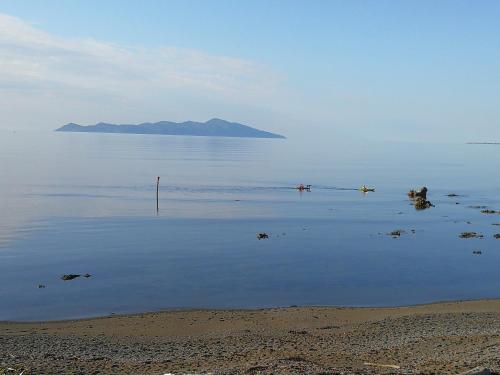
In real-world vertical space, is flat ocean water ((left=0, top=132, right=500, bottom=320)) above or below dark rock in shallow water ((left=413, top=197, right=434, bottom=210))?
below

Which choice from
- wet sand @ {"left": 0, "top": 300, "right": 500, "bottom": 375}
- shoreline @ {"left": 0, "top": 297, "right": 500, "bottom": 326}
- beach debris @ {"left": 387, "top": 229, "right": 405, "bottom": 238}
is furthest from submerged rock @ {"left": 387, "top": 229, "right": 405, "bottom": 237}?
wet sand @ {"left": 0, "top": 300, "right": 500, "bottom": 375}

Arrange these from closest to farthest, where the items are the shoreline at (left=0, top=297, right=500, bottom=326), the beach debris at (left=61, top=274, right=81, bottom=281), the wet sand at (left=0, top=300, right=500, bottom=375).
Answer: the wet sand at (left=0, top=300, right=500, bottom=375) → the shoreline at (left=0, top=297, right=500, bottom=326) → the beach debris at (left=61, top=274, right=81, bottom=281)

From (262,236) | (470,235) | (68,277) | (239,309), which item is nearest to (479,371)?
(239,309)

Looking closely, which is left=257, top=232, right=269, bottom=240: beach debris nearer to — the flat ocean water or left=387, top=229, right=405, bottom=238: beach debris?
the flat ocean water

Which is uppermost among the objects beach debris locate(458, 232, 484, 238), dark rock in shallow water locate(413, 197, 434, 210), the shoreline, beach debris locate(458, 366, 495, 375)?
beach debris locate(458, 366, 495, 375)

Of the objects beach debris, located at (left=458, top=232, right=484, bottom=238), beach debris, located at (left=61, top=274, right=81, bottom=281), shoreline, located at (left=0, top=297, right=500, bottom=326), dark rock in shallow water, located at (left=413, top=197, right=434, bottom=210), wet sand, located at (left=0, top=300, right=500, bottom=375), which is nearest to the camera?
wet sand, located at (left=0, top=300, right=500, bottom=375)

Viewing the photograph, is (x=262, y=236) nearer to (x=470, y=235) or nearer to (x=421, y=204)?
(x=470, y=235)

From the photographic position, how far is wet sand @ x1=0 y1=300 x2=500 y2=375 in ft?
47.3

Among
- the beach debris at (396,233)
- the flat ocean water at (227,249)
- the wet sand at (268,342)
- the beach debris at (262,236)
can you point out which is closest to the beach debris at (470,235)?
the flat ocean water at (227,249)

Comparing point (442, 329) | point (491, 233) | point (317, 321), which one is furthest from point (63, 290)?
point (491, 233)

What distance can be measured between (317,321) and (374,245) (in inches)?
835

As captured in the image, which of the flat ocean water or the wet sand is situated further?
the flat ocean water

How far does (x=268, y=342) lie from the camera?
63.0 ft

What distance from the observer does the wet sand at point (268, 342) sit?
1441 cm
